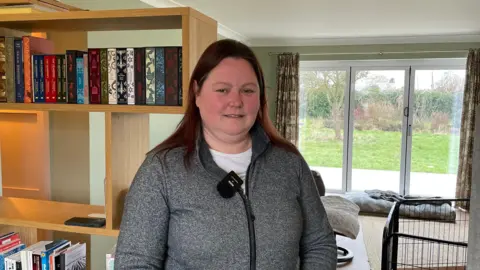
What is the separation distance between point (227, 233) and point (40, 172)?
1.73 metres

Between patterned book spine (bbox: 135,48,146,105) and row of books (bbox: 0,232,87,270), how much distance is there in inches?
26.7

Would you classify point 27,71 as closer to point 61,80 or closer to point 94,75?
point 61,80

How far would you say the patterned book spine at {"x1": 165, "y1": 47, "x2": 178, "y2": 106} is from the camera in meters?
1.39

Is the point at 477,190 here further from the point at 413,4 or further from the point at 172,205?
the point at 413,4

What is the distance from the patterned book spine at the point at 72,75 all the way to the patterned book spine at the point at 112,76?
14cm

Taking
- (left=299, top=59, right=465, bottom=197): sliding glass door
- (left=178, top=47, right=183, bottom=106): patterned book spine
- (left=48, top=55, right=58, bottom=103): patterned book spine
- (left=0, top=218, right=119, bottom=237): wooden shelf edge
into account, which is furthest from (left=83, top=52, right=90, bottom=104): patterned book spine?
(left=299, top=59, right=465, bottom=197): sliding glass door

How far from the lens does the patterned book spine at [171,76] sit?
1388 mm

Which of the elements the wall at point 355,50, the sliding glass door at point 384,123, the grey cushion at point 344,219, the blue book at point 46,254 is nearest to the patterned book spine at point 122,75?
the blue book at point 46,254

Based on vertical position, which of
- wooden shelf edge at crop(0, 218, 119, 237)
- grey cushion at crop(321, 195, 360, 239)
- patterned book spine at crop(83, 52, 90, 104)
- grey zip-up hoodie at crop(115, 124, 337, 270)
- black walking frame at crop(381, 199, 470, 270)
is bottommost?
black walking frame at crop(381, 199, 470, 270)

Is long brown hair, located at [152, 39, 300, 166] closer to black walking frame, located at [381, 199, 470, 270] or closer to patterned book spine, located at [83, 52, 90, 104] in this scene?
patterned book spine, located at [83, 52, 90, 104]

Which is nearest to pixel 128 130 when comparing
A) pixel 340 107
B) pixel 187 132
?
pixel 187 132

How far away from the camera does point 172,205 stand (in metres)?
1.07

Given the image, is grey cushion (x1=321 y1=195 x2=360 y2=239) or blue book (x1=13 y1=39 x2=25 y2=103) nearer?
blue book (x1=13 y1=39 x2=25 y2=103)

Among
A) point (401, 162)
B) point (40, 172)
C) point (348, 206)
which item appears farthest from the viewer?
point (401, 162)
